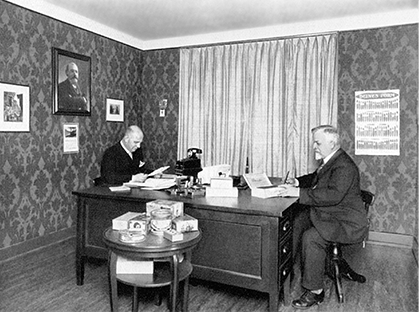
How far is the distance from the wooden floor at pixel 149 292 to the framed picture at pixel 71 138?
145cm

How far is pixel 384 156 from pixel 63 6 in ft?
14.6

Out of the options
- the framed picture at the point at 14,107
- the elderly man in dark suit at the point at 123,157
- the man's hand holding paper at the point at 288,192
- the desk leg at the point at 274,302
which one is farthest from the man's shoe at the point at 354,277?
the framed picture at the point at 14,107

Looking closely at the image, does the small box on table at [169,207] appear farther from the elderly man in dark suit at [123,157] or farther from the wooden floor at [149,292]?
the elderly man in dark suit at [123,157]

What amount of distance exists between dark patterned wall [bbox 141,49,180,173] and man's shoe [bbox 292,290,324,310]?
11.3 feet

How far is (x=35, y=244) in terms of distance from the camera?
180 inches

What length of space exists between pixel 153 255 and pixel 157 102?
14.3 feet

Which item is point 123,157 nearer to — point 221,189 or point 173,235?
point 221,189

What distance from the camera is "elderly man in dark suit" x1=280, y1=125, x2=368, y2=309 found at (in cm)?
318

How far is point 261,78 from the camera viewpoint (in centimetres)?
560

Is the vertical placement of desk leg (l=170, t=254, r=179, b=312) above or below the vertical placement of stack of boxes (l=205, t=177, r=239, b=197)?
below

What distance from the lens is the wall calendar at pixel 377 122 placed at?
490 cm

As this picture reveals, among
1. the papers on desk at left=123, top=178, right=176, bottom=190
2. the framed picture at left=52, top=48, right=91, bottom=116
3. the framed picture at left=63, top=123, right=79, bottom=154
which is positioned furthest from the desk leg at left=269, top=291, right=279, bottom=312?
the framed picture at left=52, top=48, right=91, bottom=116

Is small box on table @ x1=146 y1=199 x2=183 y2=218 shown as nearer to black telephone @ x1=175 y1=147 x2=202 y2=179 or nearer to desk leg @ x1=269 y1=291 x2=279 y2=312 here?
desk leg @ x1=269 y1=291 x2=279 y2=312

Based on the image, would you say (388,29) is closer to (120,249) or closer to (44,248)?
(120,249)
